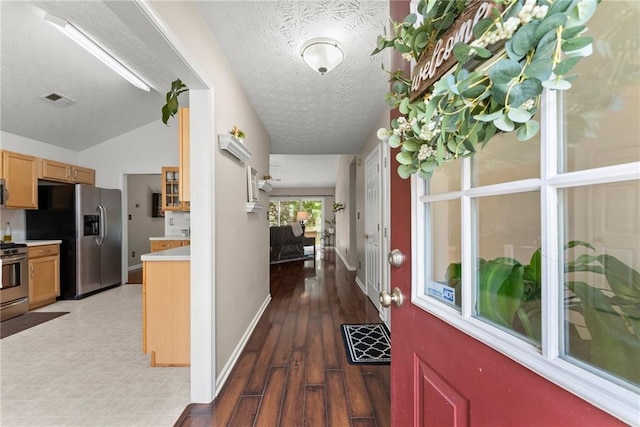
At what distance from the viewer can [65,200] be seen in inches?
152

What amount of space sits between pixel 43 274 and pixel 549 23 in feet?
17.3

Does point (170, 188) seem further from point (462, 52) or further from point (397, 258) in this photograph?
point (462, 52)

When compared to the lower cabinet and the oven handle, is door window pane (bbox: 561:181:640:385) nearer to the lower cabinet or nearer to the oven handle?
the lower cabinet

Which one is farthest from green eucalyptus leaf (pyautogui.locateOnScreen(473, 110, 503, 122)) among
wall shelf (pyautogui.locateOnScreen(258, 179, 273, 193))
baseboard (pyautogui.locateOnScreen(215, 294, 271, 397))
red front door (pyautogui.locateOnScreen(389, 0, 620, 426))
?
wall shelf (pyautogui.locateOnScreen(258, 179, 273, 193))

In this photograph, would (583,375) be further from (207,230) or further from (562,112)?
(207,230)

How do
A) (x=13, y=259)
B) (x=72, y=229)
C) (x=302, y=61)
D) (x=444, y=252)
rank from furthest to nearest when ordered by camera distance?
(x=72, y=229), (x=13, y=259), (x=302, y=61), (x=444, y=252)

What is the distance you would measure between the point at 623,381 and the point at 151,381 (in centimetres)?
247

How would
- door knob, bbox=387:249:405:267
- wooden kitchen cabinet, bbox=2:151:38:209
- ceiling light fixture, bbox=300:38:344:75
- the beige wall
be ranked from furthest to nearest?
wooden kitchen cabinet, bbox=2:151:38:209 < ceiling light fixture, bbox=300:38:344:75 < the beige wall < door knob, bbox=387:249:405:267

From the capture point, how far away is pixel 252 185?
9.12 feet

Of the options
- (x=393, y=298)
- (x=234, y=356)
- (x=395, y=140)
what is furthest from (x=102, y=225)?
(x=395, y=140)

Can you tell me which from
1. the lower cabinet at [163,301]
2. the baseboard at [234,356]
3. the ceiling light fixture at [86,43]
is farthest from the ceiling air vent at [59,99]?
the baseboard at [234,356]

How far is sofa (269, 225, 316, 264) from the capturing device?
6594 mm

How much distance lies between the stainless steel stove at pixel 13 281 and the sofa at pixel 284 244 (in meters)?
4.08

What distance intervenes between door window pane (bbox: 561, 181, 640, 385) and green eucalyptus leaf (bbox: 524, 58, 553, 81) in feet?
0.61
